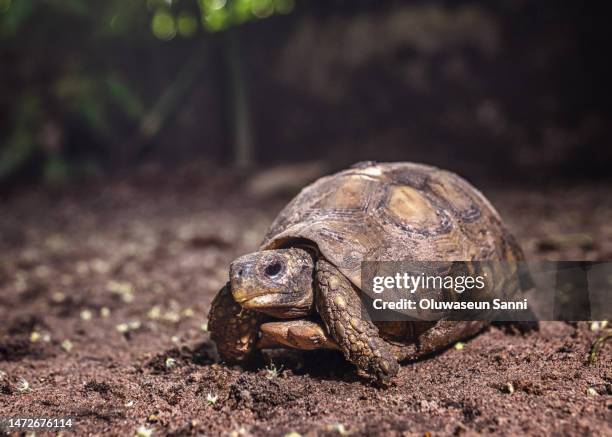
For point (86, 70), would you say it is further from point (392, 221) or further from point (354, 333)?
point (354, 333)

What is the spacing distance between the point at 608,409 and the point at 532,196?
762cm

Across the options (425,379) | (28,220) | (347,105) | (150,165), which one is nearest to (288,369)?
(425,379)

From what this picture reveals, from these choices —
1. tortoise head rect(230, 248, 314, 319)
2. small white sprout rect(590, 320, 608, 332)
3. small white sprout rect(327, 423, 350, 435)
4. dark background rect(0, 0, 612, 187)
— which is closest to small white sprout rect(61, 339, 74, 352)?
tortoise head rect(230, 248, 314, 319)

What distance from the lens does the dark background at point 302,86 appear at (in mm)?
10391

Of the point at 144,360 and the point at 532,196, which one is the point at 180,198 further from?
the point at 144,360

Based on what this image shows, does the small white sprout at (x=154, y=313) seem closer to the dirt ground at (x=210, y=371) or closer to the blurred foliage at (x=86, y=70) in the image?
the dirt ground at (x=210, y=371)

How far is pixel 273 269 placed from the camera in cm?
285

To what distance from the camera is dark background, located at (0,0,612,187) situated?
34.1ft

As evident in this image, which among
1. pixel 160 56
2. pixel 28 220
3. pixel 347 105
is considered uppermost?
pixel 160 56

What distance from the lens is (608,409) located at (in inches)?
91.4

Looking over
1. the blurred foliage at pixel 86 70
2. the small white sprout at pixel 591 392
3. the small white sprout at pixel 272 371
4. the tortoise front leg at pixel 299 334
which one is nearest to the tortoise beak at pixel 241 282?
the tortoise front leg at pixel 299 334

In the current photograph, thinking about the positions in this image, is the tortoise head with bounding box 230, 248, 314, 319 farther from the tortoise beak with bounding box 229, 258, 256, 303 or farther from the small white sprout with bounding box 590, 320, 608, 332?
the small white sprout with bounding box 590, 320, 608, 332

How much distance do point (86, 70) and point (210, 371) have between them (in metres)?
13.1

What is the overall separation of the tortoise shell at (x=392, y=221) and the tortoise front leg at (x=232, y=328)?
41cm
